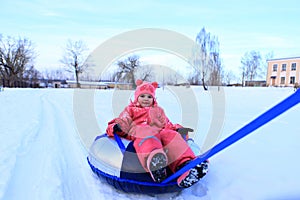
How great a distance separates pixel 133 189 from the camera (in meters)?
1.80

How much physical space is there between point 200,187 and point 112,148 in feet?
3.02

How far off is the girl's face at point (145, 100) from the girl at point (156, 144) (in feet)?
0.24

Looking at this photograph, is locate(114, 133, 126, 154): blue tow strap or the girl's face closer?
locate(114, 133, 126, 154): blue tow strap

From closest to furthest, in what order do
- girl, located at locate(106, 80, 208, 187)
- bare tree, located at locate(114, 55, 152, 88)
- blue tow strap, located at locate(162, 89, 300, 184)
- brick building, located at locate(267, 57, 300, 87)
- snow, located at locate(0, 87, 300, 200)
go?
blue tow strap, located at locate(162, 89, 300, 184) → girl, located at locate(106, 80, 208, 187) → snow, located at locate(0, 87, 300, 200) → bare tree, located at locate(114, 55, 152, 88) → brick building, located at locate(267, 57, 300, 87)

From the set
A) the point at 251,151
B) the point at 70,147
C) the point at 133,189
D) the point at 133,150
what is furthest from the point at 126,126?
the point at 251,151

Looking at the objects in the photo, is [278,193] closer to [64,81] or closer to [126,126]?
[126,126]

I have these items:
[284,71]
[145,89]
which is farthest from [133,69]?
[284,71]

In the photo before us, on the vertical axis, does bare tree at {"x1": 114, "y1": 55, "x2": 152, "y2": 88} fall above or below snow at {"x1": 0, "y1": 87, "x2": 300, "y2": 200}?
above

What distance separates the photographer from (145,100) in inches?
109

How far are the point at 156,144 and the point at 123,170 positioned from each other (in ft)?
1.20

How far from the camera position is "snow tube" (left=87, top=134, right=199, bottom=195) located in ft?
5.73

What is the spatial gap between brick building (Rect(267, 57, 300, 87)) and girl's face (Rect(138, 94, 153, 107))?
1290 inches

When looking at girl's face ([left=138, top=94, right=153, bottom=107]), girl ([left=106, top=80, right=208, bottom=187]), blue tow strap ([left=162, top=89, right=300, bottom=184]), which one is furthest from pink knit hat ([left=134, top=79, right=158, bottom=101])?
blue tow strap ([left=162, top=89, right=300, bottom=184])

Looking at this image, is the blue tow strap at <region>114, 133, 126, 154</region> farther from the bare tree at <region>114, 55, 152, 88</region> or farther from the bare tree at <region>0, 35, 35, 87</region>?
the bare tree at <region>0, 35, 35, 87</region>
